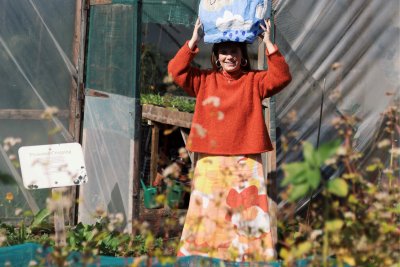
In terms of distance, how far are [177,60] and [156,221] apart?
2.97 m

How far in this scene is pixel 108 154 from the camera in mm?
5965

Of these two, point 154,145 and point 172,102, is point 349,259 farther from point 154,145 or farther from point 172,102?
point 154,145

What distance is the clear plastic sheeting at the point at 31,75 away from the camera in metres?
6.32

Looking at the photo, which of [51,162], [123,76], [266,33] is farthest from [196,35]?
[123,76]

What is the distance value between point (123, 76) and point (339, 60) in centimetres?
156

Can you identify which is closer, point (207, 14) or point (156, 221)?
point (207, 14)

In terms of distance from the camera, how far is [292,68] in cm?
615

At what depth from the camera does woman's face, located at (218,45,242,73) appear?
14.7ft

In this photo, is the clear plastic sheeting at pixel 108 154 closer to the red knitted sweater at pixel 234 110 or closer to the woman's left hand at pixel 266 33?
the red knitted sweater at pixel 234 110

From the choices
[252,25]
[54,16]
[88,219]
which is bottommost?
[88,219]

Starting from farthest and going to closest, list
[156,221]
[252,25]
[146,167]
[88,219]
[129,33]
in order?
[146,167] → [156,221] → [88,219] → [129,33] → [252,25]

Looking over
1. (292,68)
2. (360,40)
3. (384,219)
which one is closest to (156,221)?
(292,68)

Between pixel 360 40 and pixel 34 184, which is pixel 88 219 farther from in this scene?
pixel 360 40

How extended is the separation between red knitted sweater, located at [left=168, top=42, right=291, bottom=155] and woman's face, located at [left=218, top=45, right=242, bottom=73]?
6 cm
